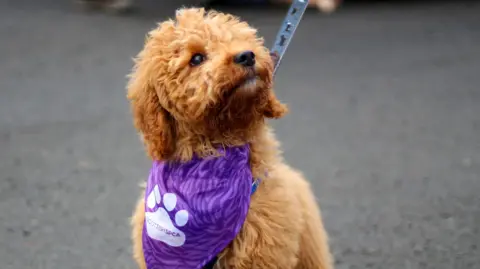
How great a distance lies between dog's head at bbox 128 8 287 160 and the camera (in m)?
3.14

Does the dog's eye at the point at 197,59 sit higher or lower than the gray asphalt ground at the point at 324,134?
higher

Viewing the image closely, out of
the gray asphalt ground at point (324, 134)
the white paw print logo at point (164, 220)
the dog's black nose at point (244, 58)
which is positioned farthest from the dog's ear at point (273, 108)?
the gray asphalt ground at point (324, 134)

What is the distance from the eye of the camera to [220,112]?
10.6 ft

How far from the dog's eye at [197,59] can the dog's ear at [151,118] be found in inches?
8.4

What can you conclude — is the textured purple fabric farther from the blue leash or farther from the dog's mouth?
the blue leash

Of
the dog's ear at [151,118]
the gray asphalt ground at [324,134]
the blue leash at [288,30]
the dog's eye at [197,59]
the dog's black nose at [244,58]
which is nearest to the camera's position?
the dog's black nose at [244,58]

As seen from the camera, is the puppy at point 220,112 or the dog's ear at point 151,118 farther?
the dog's ear at point 151,118

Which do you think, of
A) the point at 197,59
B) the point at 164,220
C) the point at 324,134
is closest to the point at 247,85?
the point at 197,59

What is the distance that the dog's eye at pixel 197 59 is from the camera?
10.6 ft

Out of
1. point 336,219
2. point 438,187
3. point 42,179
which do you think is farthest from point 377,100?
point 42,179

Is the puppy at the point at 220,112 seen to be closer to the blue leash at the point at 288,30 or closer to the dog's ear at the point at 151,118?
the dog's ear at the point at 151,118

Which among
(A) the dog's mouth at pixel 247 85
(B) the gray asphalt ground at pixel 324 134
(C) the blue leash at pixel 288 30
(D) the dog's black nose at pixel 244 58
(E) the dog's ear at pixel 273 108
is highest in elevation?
(D) the dog's black nose at pixel 244 58

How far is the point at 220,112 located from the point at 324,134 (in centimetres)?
398

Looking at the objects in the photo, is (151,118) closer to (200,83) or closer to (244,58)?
(200,83)
